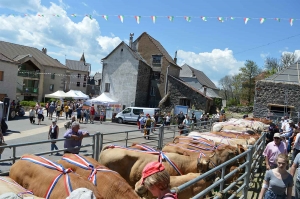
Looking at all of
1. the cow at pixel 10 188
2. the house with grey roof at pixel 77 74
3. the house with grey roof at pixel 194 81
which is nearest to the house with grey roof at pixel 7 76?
the house with grey roof at pixel 77 74

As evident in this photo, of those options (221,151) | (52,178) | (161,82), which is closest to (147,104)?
(161,82)

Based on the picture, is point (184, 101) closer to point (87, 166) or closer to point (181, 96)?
point (181, 96)

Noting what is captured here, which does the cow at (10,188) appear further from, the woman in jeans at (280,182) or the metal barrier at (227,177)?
the woman in jeans at (280,182)

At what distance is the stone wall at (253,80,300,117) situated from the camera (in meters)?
22.2

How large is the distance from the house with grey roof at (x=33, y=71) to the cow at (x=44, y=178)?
40348 millimetres

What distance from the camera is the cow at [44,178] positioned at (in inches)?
161

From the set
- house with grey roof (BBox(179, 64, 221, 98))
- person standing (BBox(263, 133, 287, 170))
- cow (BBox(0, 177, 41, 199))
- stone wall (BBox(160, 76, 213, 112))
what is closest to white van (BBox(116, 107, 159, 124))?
stone wall (BBox(160, 76, 213, 112))

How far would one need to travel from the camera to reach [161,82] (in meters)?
38.1

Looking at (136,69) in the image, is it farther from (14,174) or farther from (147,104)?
(14,174)

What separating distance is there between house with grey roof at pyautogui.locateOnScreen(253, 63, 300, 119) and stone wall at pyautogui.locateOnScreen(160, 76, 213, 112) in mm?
10742

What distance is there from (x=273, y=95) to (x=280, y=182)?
19647 mm

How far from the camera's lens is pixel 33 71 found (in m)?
44.8

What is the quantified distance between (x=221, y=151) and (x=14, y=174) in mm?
4317

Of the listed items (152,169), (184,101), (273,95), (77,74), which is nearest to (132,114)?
(184,101)
